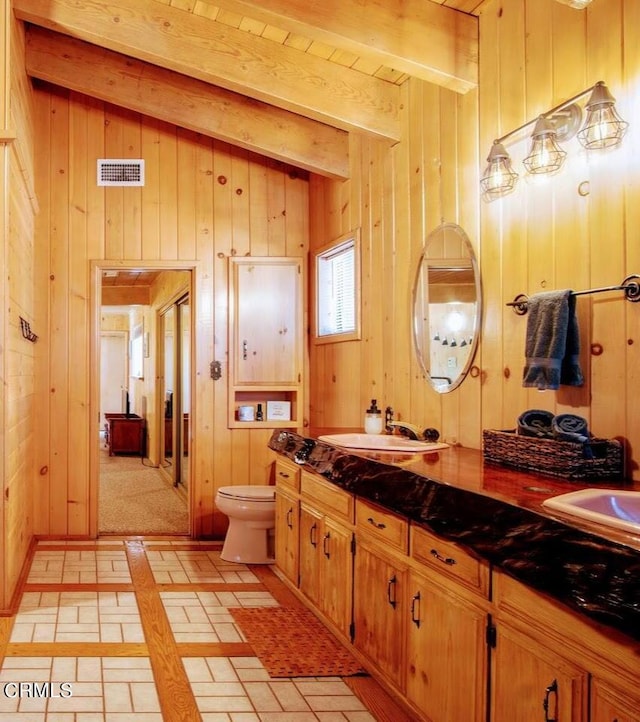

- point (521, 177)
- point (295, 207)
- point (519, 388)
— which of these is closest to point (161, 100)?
point (295, 207)

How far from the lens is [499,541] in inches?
63.2

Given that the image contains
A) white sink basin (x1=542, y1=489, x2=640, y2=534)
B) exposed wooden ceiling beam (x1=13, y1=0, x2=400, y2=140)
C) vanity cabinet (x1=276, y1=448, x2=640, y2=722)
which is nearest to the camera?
vanity cabinet (x1=276, y1=448, x2=640, y2=722)

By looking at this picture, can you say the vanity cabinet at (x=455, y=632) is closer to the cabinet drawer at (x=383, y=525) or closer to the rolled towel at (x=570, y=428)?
the cabinet drawer at (x=383, y=525)

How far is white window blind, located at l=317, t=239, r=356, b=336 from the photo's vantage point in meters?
4.11

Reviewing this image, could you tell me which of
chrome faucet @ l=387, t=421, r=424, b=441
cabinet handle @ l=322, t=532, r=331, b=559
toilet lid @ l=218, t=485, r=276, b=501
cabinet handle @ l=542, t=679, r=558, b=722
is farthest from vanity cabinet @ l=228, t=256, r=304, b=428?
cabinet handle @ l=542, t=679, r=558, b=722

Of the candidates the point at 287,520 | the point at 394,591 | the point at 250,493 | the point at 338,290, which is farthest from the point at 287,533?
the point at 338,290

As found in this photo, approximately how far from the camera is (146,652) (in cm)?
270

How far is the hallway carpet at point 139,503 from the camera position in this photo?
4.93 metres

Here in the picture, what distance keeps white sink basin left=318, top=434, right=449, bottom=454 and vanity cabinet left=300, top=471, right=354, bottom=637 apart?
185 mm

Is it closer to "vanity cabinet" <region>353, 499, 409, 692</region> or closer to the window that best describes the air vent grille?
the window

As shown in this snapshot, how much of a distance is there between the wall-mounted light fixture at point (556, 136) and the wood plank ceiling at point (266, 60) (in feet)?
1.68

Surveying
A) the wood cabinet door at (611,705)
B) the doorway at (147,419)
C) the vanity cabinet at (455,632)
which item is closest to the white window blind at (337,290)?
the doorway at (147,419)

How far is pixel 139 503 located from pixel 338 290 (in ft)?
9.24

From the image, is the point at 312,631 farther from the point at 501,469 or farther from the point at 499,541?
the point at 499,541
